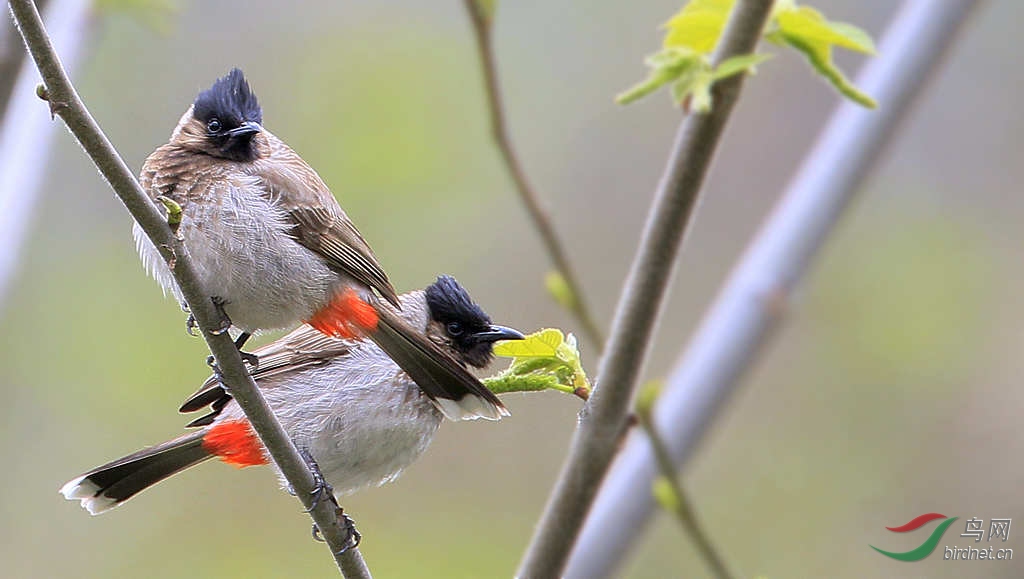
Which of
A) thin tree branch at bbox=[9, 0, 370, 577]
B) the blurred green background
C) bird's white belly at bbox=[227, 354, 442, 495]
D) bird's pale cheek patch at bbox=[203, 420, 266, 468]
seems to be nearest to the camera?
thin tree branch at bbox=[9, 0, 370, 577]

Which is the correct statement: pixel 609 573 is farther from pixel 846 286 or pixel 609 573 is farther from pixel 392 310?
pixel 846 286

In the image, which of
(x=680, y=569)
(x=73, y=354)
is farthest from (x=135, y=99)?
(x=680, y=569)

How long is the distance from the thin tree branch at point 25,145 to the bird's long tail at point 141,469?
0.56 meters

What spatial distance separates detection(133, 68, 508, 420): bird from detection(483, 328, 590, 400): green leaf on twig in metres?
0.59

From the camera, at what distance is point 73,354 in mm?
5895

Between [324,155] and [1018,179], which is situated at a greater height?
[324,155]

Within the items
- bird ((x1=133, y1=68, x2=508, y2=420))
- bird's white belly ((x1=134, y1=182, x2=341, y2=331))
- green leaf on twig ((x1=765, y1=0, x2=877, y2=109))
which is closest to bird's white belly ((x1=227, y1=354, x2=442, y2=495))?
bird ((x1=133, y1=68, x2=508, y2=420))

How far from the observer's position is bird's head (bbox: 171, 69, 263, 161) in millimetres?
2543

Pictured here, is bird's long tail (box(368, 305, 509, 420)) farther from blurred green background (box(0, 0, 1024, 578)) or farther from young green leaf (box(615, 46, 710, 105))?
blurred green background (box(0, 0, 1024, 578))

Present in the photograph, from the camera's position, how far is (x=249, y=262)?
8.13ft

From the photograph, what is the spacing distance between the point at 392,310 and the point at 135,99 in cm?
391

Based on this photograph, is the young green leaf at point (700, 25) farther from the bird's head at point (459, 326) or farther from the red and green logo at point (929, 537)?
the bird's head at point (459, 326)

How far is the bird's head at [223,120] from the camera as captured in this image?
254 centimetres

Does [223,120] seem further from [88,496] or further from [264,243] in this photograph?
[88,496]
